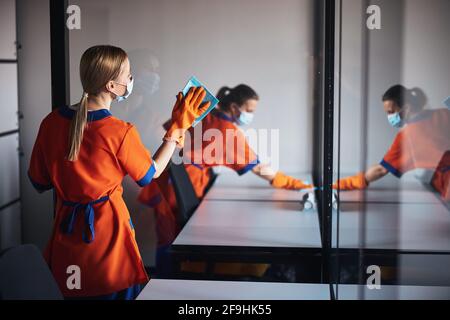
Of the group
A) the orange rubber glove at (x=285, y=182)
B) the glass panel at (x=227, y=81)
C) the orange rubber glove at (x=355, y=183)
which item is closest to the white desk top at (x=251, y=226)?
the glass panel at (x=227, y=81)

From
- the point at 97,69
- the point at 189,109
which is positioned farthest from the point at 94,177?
the point at 189,109

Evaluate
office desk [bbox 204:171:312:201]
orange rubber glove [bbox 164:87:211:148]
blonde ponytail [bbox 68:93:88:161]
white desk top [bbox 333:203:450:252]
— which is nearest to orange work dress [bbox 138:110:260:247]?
office desk [bbox 204:171:312:201]

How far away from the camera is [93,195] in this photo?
2307mm

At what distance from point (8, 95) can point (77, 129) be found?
1.34 meters

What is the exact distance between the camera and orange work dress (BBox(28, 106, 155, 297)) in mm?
2250

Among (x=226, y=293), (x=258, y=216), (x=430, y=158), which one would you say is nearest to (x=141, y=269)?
(x=226, y=293)

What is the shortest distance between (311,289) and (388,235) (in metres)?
0.70

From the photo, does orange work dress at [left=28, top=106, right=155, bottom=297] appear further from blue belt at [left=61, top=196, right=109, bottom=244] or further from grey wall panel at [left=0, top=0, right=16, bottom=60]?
grey wall panel at [left=0, top=0, right=16, bottom=60]

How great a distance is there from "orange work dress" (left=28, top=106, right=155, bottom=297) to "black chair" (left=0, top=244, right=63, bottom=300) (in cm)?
66

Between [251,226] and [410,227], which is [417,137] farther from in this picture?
[251,226]

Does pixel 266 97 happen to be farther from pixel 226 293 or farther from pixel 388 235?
pixel 388 235
